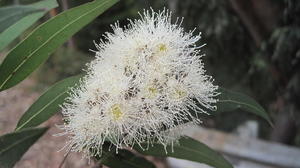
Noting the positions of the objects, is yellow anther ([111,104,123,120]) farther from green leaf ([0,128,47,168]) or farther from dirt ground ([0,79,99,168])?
dirt ground ([0,79,99,168])

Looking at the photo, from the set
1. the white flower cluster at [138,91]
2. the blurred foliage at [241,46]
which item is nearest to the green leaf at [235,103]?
the white flower cluster at [138,91]

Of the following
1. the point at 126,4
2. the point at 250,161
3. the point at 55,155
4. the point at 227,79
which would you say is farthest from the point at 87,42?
the point at 250,161

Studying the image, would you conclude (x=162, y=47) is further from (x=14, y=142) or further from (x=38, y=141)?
(x=38, y=141)

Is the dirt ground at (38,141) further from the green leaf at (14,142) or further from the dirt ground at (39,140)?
the green leaf at (14,142)

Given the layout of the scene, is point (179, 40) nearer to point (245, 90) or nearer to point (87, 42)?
point (245, 90)

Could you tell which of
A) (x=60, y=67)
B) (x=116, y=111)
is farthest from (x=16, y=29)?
(x=60, y=67)

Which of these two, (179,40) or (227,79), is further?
(227,79)
